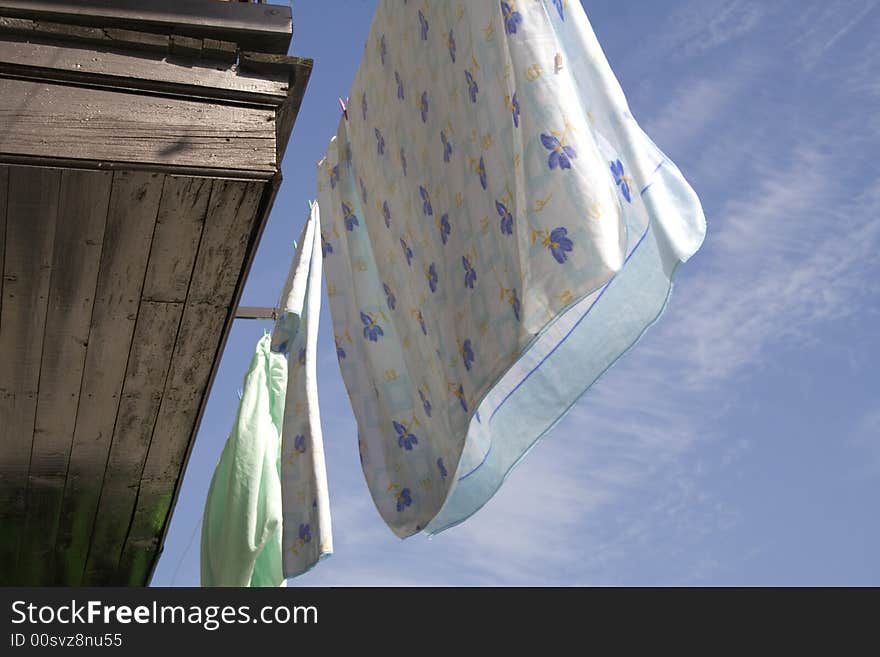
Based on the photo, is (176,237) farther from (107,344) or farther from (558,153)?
(558,153)

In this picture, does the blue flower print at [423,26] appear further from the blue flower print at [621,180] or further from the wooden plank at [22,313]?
the wooden plank at [22,313]

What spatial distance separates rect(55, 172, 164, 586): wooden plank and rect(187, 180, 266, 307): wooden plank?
14 cm

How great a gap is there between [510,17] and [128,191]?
968mm

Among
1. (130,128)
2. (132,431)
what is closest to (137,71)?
(130,128)

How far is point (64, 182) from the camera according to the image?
2.24 metres

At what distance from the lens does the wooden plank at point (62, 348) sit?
7.64 feet

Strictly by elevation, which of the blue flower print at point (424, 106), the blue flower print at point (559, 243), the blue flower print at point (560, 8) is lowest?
the blue flower print at point (559, 243)

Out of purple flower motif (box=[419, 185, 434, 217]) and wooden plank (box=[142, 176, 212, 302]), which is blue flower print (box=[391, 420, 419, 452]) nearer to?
purple flower motif (box=[419, 185, 434, 217])

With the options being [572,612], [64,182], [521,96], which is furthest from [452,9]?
[572,612]

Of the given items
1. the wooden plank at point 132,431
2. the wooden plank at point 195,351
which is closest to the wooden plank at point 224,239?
the wooden plank at point 195,351

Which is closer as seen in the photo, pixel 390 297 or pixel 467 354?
pixel 467 354

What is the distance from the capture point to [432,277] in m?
2.37

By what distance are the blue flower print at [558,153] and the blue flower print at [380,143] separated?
96cm

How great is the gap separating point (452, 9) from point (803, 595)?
63.4 inches
